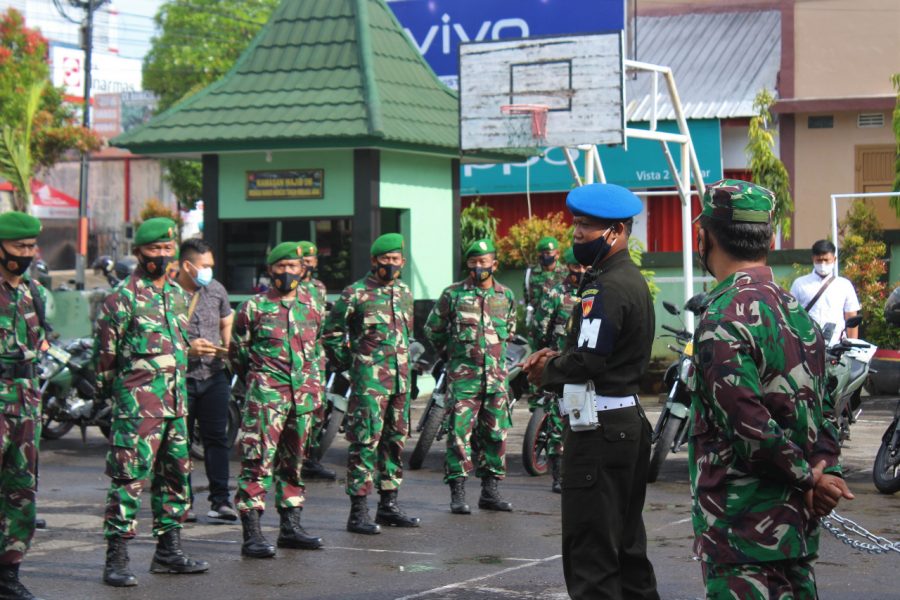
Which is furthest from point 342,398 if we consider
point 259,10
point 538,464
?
point 259,10

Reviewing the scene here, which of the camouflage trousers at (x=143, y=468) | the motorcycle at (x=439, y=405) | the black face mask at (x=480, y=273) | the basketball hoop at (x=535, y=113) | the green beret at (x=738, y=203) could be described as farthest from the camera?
the basketball hoop at (x=535, y=113)

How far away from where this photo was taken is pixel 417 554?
8109 mm

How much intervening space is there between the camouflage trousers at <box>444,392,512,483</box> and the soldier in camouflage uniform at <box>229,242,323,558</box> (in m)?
1.45

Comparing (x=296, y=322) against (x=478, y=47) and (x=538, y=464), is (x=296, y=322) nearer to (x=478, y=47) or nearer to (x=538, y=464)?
(x=538, y=464)

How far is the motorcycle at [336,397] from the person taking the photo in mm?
11469

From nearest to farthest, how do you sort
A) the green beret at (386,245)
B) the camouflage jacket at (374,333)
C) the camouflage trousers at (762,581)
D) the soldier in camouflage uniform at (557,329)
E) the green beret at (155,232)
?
the camouflage trousers at (762,581) → the green beret at (155,232) → the camouflage jacket at (374,333) → the green beret at (386,245) → the soldier in camouflage uniform at (557,329)

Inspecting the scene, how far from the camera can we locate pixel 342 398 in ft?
37.9

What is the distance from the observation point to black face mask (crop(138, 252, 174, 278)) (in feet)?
24.6

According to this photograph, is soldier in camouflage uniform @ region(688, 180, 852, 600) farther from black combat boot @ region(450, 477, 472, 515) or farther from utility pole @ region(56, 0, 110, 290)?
utility pole @ region(56, 0, 110, 290)

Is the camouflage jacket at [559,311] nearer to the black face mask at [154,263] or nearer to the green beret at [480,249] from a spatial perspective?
the green beret at [480,249]

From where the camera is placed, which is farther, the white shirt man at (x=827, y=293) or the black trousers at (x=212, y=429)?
the white shirt man at (x=827, y=293)

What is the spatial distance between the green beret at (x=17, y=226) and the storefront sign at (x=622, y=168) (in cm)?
1876

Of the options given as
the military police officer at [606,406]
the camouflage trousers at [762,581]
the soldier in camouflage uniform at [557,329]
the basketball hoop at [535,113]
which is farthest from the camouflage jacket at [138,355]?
the basketball hoop at [535,113]

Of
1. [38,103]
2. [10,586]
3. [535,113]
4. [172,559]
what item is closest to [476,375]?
[172,559]
